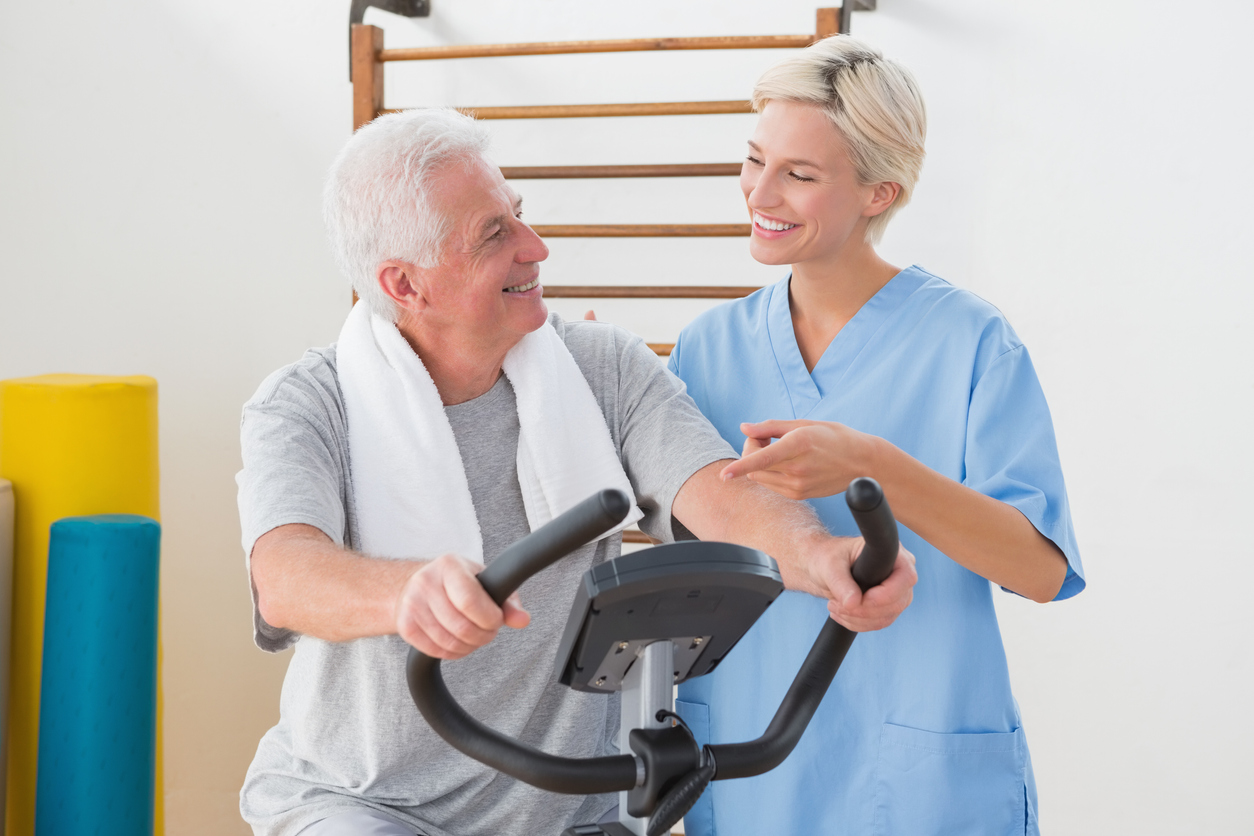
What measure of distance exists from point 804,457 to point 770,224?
1.44ft

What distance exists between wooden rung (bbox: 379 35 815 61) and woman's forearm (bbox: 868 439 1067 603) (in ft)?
3.96

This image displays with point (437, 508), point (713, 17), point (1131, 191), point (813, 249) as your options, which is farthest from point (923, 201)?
point (437, 508)

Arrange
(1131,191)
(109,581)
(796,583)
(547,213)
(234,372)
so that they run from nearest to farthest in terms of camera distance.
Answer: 1. (796,583)
2. (109,581)
3. (1131,191)
4. (547,213)
5. (234,372)

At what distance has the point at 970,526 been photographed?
3.70ft

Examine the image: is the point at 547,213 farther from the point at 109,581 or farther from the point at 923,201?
Result: the point at 109,581

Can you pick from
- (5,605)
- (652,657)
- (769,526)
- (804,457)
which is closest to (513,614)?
(652,657)

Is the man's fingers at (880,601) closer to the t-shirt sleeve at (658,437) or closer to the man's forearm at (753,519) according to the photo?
the man's forearm at (753,519)

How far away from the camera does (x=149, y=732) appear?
6.11 feet

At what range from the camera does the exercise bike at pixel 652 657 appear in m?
0.72

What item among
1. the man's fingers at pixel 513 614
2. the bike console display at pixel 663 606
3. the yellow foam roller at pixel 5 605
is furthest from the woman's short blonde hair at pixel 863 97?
the yellow foam roller at pixel 5 605

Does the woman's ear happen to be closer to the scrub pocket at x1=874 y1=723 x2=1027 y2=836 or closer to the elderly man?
the elderly man

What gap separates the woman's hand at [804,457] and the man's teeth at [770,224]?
36 cm

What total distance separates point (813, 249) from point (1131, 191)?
1.13 meters

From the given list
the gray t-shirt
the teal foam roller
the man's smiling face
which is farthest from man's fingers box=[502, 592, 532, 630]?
the teal foam roller
